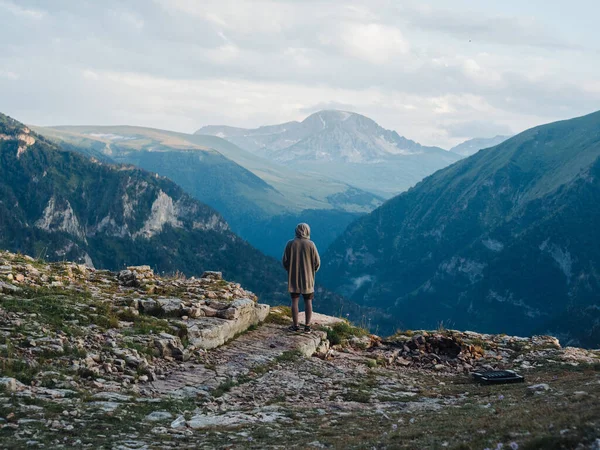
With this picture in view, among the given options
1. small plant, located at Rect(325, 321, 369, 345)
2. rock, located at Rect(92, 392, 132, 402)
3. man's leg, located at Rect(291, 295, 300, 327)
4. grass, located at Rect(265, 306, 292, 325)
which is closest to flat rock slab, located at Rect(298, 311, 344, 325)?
grass, located at Rect(265, 306, 292, 325)

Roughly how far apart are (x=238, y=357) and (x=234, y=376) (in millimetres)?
1964

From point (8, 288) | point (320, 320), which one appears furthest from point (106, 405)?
point (320, 320)

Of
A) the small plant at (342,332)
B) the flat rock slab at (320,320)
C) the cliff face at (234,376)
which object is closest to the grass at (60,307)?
the cliff face at (234,376)

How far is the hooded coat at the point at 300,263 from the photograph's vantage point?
20.4m

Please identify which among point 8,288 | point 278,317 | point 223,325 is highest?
point 8,288

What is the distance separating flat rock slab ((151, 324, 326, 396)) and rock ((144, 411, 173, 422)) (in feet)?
5.01

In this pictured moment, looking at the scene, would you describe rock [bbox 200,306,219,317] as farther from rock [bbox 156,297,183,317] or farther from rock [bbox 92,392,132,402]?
rock [bbox 92,392,132,402]

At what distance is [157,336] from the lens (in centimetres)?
1608

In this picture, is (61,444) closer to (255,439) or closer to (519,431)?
(255,439)

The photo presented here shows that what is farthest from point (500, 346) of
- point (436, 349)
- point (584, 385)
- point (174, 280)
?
point (174, 280)

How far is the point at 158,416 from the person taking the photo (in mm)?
11352

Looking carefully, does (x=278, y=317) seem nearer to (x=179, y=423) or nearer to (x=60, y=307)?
(x=60, y=307)

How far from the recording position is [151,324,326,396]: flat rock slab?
1388cm

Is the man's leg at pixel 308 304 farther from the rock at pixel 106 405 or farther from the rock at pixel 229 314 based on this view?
the rock at pixel 106 405
